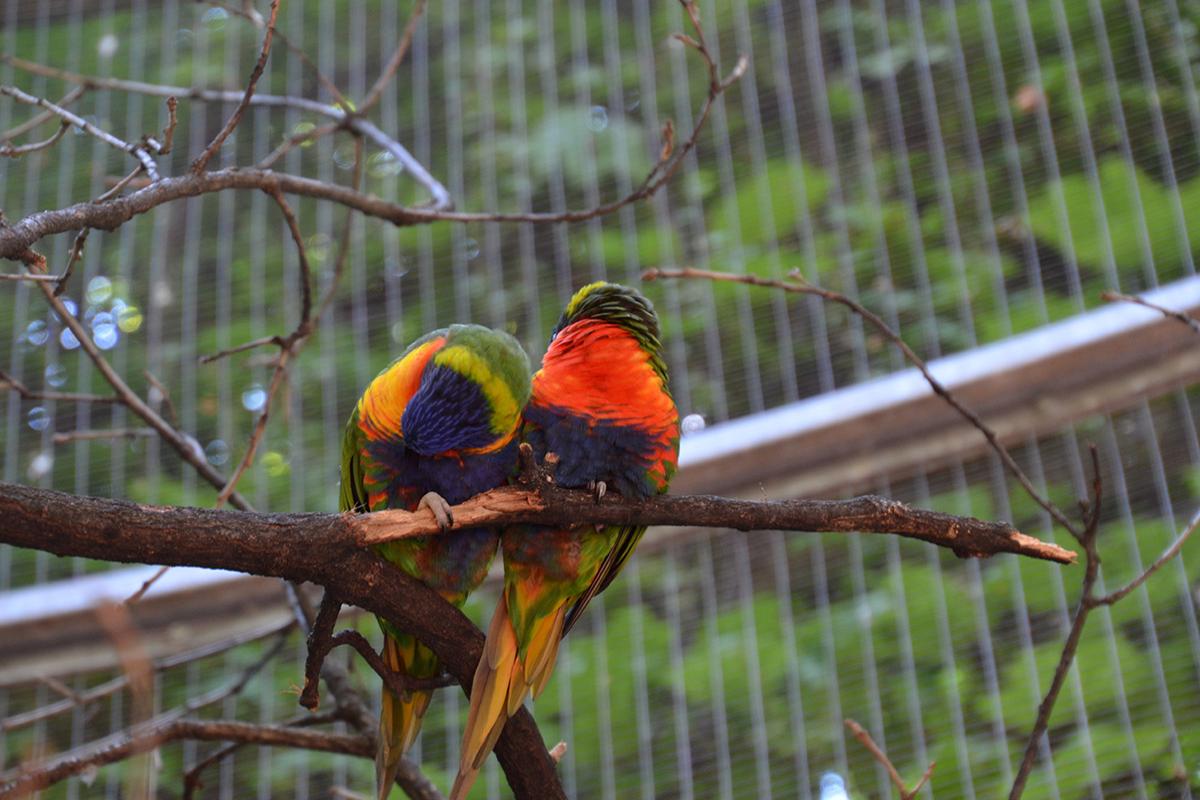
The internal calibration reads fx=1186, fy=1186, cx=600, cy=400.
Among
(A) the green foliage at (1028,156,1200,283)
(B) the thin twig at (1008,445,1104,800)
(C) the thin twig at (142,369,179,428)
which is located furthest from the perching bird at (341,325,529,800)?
(A) the green foliage at (1028,156,1200,283)

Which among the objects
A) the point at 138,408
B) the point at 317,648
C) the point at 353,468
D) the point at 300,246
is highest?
the point at 300,246

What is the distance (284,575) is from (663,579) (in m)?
1.20

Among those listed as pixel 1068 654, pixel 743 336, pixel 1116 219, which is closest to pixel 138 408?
pixel 743 336

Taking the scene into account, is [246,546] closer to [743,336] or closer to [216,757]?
[216,757]

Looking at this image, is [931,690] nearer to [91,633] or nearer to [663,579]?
[663,579]

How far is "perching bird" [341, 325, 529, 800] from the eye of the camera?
A: 4.95 feet

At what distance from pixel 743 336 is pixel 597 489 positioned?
3.43 ft

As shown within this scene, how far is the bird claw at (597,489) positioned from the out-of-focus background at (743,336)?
0.77 meters

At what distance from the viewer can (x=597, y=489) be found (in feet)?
5.11

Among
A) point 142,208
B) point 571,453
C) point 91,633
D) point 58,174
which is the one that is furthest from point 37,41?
point 571,453

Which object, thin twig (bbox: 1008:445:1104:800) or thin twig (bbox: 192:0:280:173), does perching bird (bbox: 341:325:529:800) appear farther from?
thin twig (bbox: 1008:445:1104:800)

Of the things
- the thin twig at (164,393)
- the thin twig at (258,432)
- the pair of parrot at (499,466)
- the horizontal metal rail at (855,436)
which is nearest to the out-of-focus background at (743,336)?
the horizontal metal rail at (855,436)

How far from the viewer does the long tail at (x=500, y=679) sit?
146 centimetres

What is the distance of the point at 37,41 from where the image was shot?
9.90ft
